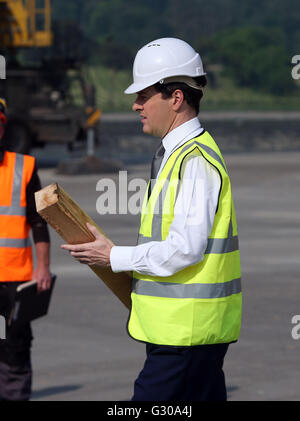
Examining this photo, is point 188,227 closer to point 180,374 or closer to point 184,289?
point 184,289

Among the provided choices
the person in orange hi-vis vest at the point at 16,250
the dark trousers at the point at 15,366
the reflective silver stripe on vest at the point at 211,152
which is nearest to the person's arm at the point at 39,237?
the person in orange hi-vis vest at the point at 16,250

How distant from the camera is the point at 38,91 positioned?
2761cm

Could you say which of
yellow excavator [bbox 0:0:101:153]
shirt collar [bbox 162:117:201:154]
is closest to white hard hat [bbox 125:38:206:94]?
shirt collar [bbox 162:117:201:154]

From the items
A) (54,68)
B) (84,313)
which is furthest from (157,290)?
(54,68)

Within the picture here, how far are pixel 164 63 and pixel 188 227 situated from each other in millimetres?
608

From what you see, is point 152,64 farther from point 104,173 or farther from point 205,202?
point 104,173

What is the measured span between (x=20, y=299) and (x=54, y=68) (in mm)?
23141

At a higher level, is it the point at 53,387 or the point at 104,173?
the point at 104,173

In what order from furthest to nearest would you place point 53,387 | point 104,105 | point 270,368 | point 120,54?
point 120,54 → point 104,105 → point 270,368 → point 53,387

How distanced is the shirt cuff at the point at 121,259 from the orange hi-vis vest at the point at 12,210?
209 centimetres

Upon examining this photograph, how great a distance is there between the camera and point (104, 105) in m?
101

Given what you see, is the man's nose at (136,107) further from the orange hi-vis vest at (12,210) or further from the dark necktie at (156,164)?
the orange hi-vis vest at (12,210)

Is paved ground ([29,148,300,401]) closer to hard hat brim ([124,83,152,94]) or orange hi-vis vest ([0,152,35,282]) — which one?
orange hi-vis vest ([0,152,35,282])

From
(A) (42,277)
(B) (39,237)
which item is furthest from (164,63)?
(A) (42,277)
